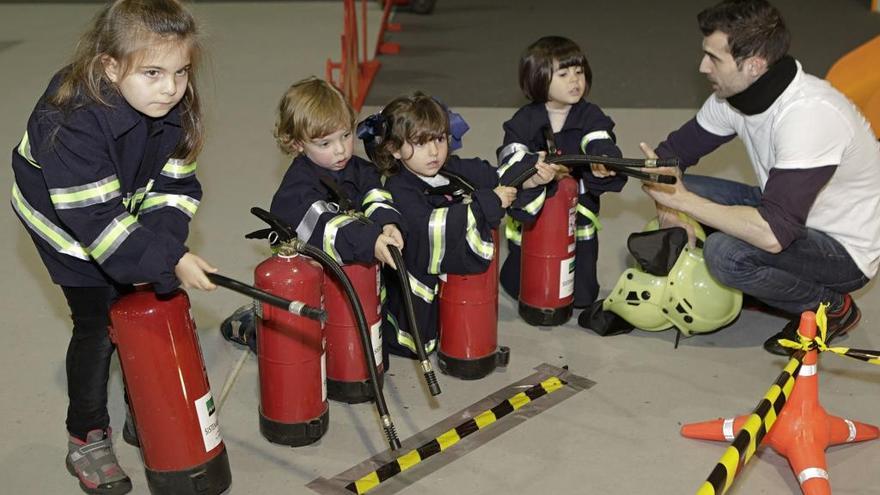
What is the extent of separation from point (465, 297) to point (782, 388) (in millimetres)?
931

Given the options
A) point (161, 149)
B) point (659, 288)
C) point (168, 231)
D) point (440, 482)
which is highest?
point (161, 149)

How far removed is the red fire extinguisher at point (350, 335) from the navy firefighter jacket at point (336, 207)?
9cm

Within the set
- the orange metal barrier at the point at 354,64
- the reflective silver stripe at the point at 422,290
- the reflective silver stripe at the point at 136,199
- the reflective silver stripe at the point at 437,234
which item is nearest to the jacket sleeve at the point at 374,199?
the reflective silver stripe at the point at 437,234

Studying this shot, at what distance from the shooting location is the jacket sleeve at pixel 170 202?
276 centimetres

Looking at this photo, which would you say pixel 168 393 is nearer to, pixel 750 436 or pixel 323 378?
pixel 323 378

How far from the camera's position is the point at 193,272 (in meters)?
2.49

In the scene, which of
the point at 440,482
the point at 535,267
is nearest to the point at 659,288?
the point at 535,267

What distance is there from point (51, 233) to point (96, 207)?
0.23m

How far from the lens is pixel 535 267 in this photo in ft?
11.6

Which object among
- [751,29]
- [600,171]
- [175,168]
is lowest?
[600,171]

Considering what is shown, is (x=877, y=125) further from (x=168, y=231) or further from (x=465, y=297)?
(x=168, y=231)

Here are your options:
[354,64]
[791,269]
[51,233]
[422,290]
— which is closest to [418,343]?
[422,290]

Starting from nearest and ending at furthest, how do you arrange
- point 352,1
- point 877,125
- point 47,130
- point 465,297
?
point 47,130 → point 465,297 → point 877,125 → point 352,1

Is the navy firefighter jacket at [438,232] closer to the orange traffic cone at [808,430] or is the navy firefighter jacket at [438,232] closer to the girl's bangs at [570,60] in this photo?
the girl's bangs at [570,60]
